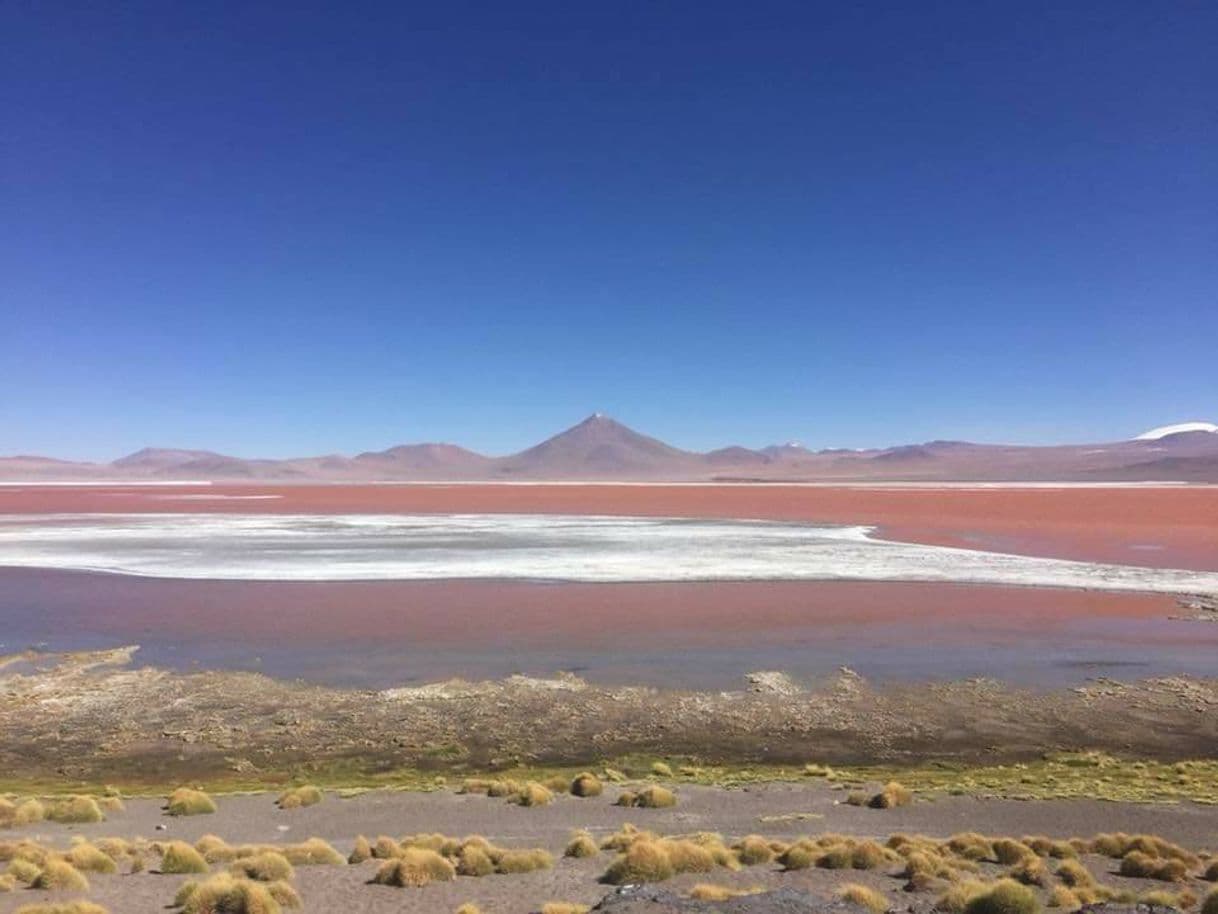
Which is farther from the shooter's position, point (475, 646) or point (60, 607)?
point (60, 607)

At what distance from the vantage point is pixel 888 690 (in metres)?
15.0

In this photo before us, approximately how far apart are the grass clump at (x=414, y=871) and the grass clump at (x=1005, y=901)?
4.24 metres

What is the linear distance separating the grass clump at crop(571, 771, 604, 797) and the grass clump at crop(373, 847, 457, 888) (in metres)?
2.62

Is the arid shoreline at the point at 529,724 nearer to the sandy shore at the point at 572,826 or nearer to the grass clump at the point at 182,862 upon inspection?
the sandy shore at the point at 572,826

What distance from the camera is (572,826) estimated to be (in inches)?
380

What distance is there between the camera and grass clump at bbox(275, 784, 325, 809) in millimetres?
10094

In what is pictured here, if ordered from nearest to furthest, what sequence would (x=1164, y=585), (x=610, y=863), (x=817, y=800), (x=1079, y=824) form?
(x=610, y=863)
(x=1079, y=824)
(x=817, y=800)
(x=1164, y=585)

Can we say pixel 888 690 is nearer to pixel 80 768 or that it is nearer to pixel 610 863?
pixel 610 863

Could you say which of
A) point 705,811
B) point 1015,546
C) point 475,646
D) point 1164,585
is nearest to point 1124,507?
point 1015,546

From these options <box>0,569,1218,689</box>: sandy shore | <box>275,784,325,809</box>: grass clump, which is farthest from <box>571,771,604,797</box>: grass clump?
<box>0,569,1218,689</box>: sandy shore

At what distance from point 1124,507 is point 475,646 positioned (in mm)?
52622

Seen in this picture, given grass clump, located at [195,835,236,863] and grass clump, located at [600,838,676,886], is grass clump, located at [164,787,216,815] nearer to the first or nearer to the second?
Answer: grass clump, located at [195,835,236,863]

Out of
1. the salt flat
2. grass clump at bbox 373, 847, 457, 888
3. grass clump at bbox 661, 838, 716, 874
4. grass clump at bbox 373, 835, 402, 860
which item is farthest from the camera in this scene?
the salt flat

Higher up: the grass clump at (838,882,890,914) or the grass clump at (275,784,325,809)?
the grass clump at (838,882,890,914)
